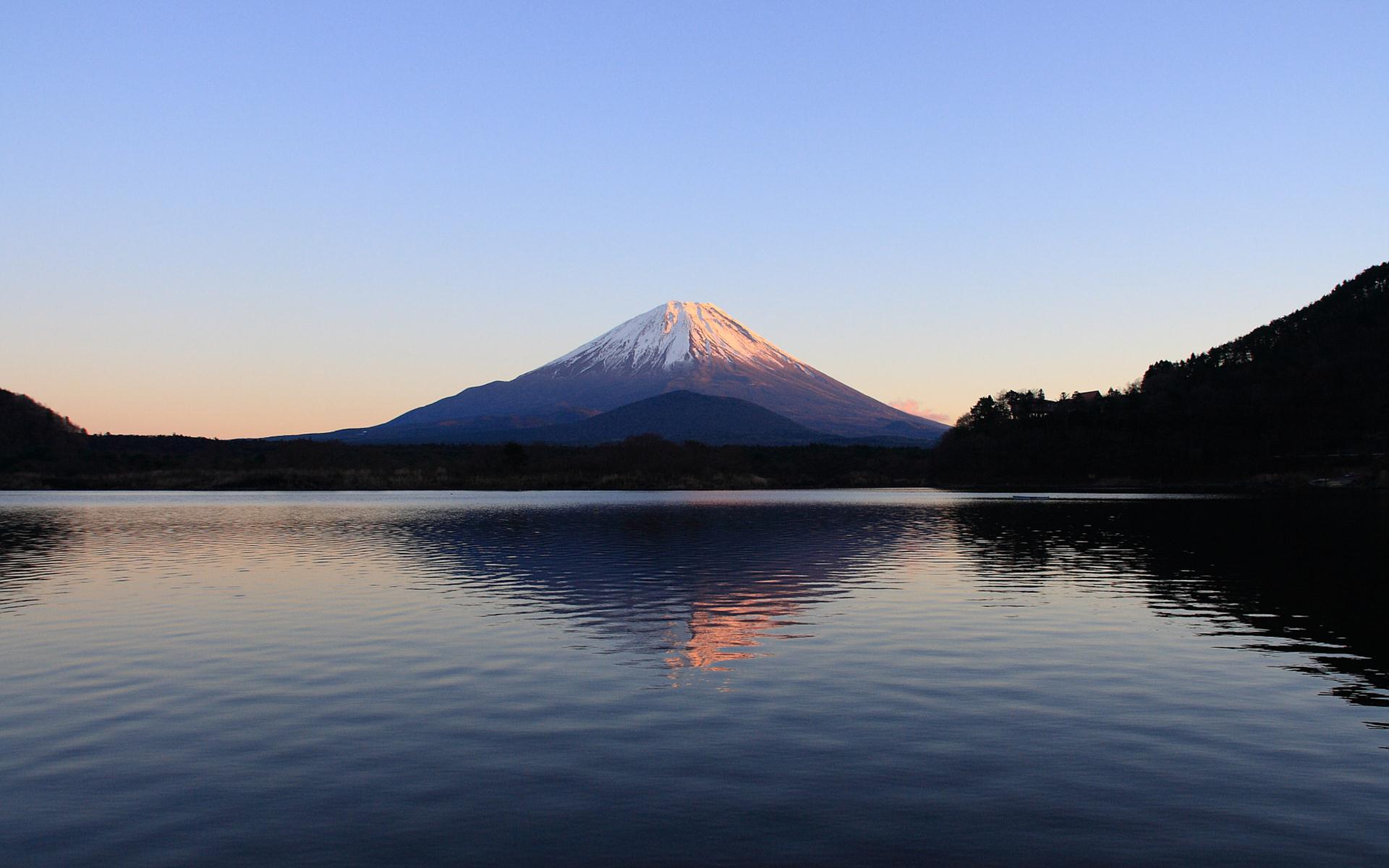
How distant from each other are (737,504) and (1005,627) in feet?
266

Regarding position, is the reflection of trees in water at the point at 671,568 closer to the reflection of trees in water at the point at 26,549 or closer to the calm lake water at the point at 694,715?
the calm lake water at the point at 694,715

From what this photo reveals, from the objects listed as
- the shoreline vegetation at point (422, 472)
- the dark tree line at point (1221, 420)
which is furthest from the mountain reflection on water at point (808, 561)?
the shoreline vegetation at point (422, 472)

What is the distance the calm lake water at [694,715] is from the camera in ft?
35.0

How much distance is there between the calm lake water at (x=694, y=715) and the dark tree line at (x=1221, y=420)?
126149mm

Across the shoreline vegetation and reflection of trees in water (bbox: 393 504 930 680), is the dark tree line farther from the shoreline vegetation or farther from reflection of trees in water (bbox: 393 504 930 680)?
reflection of trees in water (bbox: 393 504 930 680)

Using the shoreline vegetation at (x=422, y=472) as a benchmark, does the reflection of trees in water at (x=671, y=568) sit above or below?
below

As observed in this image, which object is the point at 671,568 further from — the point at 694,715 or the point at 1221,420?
the point at 1221,420

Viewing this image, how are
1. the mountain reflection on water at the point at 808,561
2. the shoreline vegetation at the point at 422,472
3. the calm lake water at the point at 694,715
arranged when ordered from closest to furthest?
the calm lake water at the point at 694,715 < the mountain reflection on water at the point at 808,561 < the shoreline vegetation at the point at 422,472

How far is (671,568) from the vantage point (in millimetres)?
39938

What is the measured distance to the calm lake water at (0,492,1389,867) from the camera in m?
10.7

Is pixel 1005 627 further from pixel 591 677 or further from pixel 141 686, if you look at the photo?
pixel 141 686

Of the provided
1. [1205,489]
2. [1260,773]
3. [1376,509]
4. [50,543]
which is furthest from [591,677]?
[1205,489]

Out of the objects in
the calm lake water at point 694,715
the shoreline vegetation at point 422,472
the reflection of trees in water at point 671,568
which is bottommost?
the calm lake water at point 694,715

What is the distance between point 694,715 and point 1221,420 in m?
162
